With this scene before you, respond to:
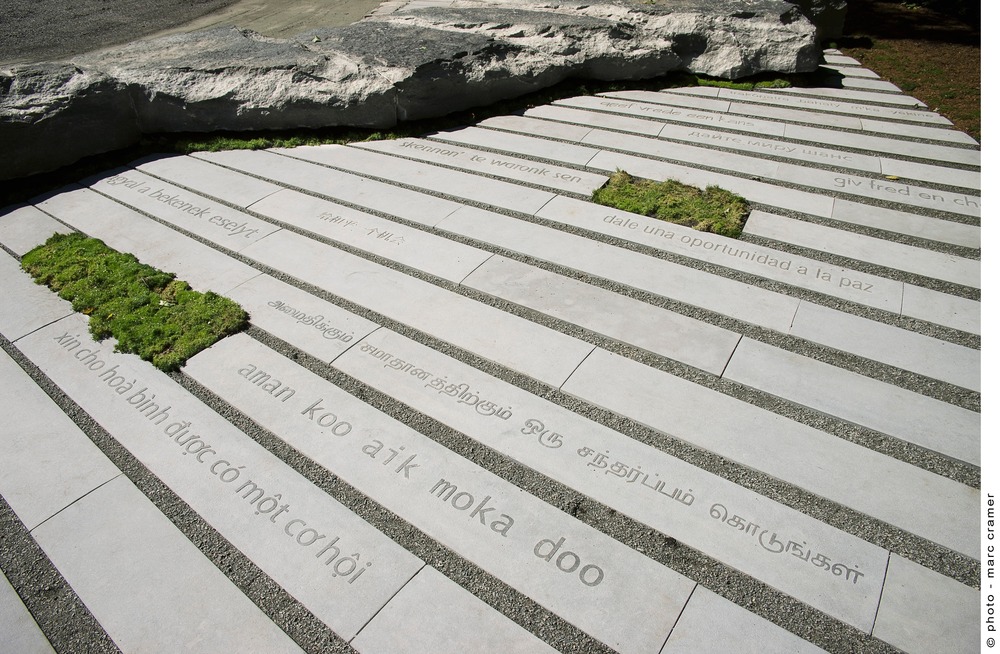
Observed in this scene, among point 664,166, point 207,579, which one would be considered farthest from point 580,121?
point 207,579

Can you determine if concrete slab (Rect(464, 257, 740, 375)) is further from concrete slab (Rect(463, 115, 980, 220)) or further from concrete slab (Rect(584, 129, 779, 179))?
concrete slab (Rect(584, 129, 779, 179))

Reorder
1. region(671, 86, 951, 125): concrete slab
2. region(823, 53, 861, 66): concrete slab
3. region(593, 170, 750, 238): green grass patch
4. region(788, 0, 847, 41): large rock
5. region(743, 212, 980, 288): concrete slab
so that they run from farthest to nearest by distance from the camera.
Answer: region(788, 0, 847, 41): large rock < region(823, 53, 861, 66): concrete slab < region(671, 86, 951, 125): concrete slab < region(593, 170, 750, 238): green grass patch < region(743, 212, 980, 288): concrete slab

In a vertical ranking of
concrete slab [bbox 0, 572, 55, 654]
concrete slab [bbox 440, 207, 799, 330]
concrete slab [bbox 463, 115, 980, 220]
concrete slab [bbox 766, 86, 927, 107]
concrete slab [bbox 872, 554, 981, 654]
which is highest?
concrete slab [bbox 766, 86, 927, 107]

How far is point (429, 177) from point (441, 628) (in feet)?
16.1

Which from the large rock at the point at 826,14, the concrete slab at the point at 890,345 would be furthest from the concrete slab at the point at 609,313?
the large rock at the point at 826,14

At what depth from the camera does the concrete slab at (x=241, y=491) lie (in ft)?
9.68

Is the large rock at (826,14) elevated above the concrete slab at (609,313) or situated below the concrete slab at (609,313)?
above

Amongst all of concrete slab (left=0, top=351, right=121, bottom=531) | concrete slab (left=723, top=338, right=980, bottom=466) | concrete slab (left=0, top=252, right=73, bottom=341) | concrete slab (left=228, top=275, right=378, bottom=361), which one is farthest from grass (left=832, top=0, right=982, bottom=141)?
concrete slab (left=0, top=252, right=73, bottom=341)

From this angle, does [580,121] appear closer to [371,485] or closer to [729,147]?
[729,147]

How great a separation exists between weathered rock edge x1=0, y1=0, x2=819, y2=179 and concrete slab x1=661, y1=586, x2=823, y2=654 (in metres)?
6.70

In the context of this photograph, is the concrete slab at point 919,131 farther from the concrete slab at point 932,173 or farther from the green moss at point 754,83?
the green moss at point 754,83

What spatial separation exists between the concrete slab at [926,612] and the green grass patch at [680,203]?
321cm

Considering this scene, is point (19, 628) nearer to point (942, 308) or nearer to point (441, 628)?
point (441, 628)

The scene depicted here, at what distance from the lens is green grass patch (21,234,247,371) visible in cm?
446
